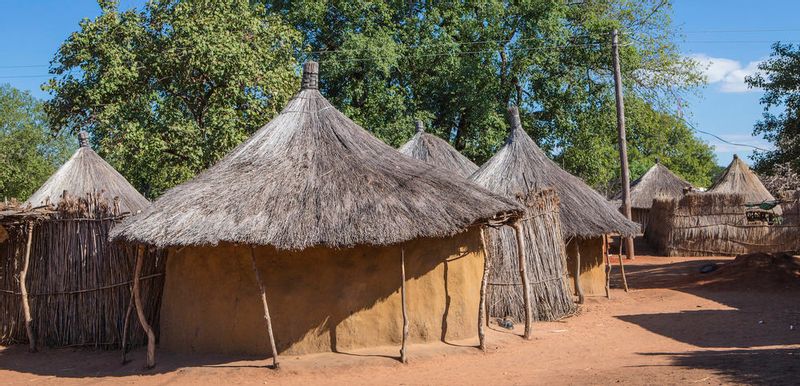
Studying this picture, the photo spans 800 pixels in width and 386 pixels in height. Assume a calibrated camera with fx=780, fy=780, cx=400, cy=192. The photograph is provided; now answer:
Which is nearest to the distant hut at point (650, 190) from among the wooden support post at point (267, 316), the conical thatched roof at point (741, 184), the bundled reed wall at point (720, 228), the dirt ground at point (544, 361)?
the conical thatched roof at point (741, 184)

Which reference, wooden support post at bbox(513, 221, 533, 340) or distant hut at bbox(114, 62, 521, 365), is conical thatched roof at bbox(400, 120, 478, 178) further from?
distant hut at bbox(114, 62, 521, 365)

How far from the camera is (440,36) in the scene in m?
24.1

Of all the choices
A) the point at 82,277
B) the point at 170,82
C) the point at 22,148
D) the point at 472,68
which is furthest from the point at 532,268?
the point at 22,148

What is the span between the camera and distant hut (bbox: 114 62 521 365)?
879 centimetres

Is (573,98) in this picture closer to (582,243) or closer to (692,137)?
(582,243)

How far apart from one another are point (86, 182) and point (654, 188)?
2044 centimetres

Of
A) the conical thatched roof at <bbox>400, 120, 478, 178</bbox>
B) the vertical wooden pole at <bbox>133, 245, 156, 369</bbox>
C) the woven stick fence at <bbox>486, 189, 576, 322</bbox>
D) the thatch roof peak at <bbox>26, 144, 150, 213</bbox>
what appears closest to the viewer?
the vertical wooden pole at <bbox>133, 245, 156, 369</bbox>

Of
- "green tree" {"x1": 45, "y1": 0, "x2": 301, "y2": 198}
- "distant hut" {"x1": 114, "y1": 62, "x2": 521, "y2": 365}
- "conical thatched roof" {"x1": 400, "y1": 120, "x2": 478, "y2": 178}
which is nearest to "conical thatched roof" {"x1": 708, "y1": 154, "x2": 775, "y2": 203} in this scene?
"conical thatched roof" {"x1": 400, "y1": 120, "x2": 478, "y2": 178}

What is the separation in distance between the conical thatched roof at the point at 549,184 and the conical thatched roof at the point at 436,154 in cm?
267

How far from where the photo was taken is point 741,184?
27.2 metres

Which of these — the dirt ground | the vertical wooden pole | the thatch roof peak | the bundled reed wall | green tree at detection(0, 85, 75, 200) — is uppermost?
green tree at detection(0, 85, 75, 200)

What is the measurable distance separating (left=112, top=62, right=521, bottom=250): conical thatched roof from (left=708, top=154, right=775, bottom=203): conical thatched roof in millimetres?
19678

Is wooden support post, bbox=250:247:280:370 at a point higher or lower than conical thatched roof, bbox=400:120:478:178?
lower

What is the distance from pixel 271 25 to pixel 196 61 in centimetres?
312
